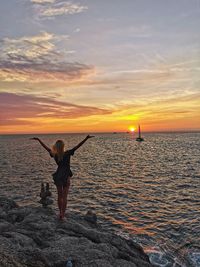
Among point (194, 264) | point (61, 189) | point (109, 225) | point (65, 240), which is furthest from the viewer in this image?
point (109, 225)

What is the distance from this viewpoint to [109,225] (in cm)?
2058

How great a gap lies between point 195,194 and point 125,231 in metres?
13.6

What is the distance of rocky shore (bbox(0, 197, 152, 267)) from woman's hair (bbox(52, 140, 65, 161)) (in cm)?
320

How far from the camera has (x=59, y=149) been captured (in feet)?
39.1

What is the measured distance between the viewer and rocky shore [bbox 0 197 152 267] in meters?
8.97

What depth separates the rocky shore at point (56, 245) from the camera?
8969mm

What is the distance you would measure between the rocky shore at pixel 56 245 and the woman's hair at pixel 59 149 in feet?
10.5

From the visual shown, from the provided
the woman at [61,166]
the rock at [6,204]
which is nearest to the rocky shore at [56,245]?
the woman at [61,166]

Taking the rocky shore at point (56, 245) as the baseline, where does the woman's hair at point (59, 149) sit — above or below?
above

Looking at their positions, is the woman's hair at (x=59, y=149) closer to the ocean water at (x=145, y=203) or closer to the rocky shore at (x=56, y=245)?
the rocky shore at (x=56, y=245)

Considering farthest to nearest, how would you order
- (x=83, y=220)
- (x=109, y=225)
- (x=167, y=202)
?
(x=167, y=202)
(x=109, y=225)
(x=83, y=220)

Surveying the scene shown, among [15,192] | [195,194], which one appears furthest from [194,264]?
[15,192]

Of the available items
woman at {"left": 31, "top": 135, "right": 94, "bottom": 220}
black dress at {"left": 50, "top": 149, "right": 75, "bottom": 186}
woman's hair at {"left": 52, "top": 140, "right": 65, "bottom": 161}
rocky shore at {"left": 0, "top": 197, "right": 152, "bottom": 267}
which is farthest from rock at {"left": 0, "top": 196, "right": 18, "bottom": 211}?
woman's hair at {"left": 52, "top": 140, "right": 65, "bottom": 161}

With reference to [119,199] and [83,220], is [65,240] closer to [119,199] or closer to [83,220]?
[83,220]
